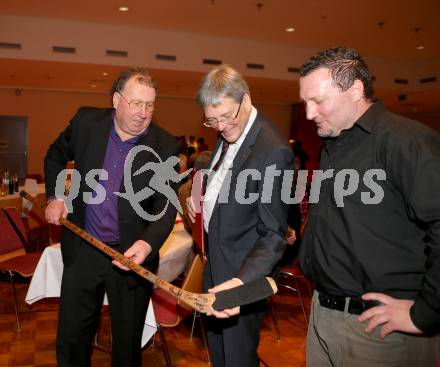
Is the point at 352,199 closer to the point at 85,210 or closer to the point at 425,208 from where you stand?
the point at 425,208

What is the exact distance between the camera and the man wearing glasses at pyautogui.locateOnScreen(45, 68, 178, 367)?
213cm

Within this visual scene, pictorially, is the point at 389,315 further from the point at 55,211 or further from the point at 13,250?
the point at 13,250

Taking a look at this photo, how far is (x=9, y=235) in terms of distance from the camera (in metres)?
3.71

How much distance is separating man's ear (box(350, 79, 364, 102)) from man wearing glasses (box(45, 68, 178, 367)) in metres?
1.06

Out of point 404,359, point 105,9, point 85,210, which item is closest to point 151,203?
point 85,210

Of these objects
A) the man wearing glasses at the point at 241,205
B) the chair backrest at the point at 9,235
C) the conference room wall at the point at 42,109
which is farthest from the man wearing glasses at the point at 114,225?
the conference room wall at the point at 42,109

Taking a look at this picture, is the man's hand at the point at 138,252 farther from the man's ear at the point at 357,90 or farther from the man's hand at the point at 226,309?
the man's ear at the point at 357,90

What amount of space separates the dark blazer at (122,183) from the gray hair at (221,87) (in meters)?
0.60

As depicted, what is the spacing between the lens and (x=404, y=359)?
4.60 ft

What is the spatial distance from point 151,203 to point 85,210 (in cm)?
34

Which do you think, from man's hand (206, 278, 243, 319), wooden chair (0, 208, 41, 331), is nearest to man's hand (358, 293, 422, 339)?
man's hand (206, 278, 243, 319)

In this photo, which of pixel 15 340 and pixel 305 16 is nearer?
pixel 15 340

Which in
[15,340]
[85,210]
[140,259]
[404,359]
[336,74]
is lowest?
[15,340]

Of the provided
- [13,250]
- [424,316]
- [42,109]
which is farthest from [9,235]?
[42,109]
